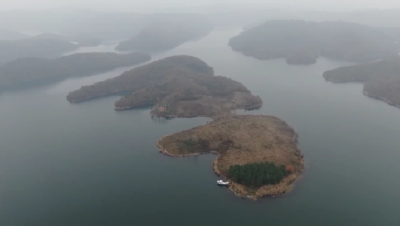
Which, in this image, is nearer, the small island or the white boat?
the small island

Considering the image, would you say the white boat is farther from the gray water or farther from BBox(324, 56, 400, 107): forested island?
BBox(324, 56, 400, 107): forested island

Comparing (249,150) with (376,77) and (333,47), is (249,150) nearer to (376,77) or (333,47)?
(376,77)

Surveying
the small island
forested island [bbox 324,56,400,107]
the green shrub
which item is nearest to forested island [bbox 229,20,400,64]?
forested island [bbox 324,56,400,107]

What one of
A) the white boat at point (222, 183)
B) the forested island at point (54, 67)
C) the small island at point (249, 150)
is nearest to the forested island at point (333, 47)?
the forested island at point (54, 67)

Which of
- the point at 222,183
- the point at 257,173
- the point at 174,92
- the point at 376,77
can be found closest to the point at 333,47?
the point at 376,77

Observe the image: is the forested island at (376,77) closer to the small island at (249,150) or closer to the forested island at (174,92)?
the forested island at (174,92)
